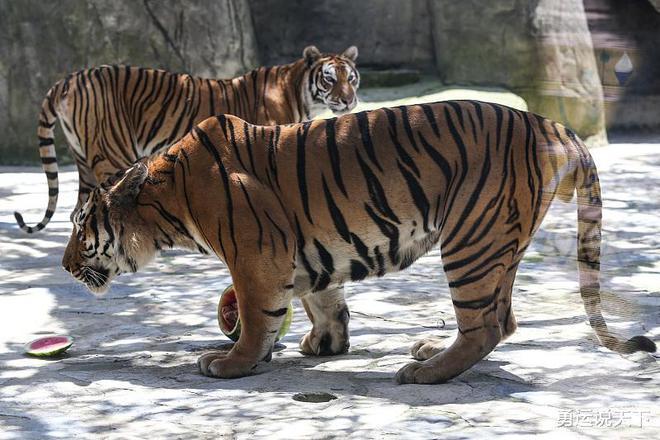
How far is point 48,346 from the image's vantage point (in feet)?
16.4

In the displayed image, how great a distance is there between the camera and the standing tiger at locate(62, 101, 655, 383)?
4402mm

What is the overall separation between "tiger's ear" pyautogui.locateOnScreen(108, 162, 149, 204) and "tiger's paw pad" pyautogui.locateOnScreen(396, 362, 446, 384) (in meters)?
1.42

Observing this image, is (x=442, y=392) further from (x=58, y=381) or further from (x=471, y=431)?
(x=58, y=381)

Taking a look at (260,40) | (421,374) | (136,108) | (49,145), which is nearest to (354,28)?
(260,40)

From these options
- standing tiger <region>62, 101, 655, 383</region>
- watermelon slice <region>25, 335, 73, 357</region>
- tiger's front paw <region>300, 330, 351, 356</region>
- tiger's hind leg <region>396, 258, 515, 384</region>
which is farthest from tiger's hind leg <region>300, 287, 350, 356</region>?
watermelon slice <region>25, 335, 73, 357</region>

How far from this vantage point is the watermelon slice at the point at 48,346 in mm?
4938

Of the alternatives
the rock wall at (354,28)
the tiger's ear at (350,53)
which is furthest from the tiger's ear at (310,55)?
the rock wall at (354,28)

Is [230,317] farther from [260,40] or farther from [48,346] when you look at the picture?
[260,40]

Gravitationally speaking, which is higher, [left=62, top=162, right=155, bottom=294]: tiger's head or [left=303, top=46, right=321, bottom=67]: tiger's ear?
[left=303, top=46, right=321, bottom=67]: tiger's ear

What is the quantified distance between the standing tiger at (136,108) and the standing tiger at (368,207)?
372 centimetres

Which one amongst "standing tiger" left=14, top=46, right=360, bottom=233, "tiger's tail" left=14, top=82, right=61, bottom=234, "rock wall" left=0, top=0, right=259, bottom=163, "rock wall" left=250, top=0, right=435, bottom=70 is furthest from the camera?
"rock wall" left=250, top=0, right=435, bottom=70

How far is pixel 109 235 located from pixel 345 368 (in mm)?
1205

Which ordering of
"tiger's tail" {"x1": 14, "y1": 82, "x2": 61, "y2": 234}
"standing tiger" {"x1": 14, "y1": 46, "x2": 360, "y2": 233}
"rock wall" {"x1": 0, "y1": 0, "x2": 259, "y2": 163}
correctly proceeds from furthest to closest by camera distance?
1. "rock wall" {"x1": 0, "y1": 0, "x2": 259, "y2": 163}
2. "standing tiger" {"x1": 14, "y1": 46, "x2": 360, "y2": 233}
3. "tiger's tail" {"x1": 14, "y1": 82, "x2": 61, "y2": 234}

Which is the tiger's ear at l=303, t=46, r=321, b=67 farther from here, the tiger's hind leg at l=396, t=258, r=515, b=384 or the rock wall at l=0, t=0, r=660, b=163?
the tiger's hind leg at l=396, t=258, r=515, b=384
